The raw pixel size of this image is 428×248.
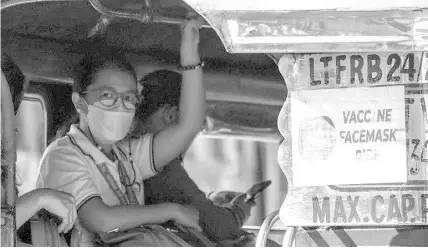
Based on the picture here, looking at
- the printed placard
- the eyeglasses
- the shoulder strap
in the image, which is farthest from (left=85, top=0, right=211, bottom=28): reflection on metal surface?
the printed placard

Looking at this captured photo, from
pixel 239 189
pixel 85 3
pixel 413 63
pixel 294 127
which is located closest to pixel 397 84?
pixel 413 63

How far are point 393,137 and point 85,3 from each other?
1594 mm

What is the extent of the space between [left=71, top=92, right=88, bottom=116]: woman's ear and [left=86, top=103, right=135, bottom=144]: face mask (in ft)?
0.07

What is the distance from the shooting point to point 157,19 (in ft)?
17.0

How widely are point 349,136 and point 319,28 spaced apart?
489 mm

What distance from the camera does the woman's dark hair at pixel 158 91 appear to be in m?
5.29

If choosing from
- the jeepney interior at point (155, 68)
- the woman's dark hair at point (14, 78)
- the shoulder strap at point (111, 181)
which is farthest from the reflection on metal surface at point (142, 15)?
the shoulder strap at point (111, 181)

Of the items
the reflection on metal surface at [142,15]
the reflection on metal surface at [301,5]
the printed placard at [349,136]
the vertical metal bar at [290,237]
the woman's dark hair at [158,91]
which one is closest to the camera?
the reflection on metal surface at [301,5]

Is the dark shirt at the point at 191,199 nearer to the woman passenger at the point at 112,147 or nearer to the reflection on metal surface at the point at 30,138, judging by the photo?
the woman passenger at the point at 112,147

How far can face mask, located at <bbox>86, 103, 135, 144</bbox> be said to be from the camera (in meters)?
5.20

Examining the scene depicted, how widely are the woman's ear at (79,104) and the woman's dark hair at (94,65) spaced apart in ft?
0.10

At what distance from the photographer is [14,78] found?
517 cm

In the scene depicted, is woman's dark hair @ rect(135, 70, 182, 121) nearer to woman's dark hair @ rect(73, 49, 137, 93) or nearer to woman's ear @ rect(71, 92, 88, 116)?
woman's dark hair @ rect(73, 49, 137, 93)

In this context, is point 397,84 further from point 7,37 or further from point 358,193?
point 7,37
